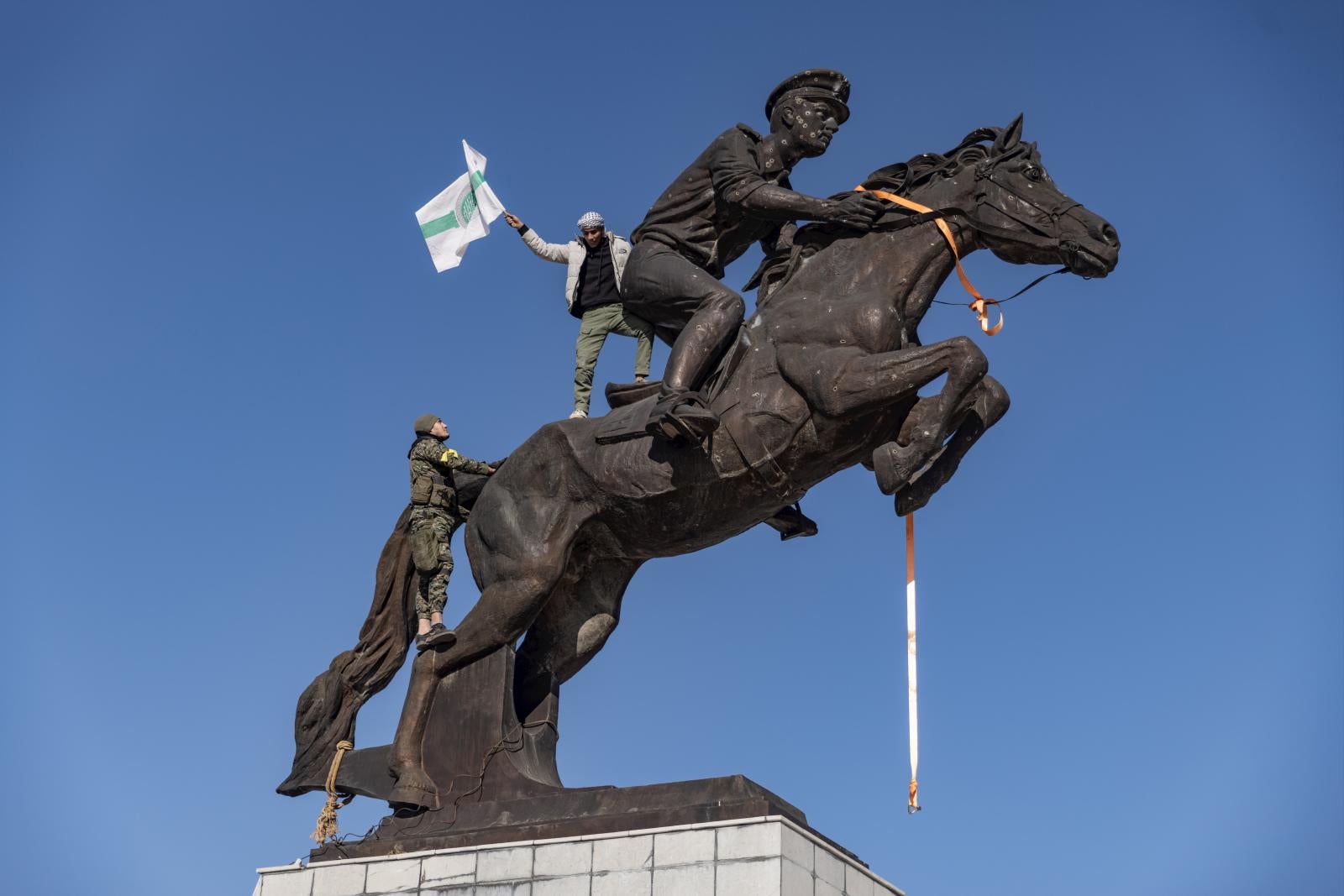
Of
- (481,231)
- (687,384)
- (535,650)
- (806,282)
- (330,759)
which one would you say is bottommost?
(330,759)

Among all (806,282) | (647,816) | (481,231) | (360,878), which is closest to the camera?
(647,816)

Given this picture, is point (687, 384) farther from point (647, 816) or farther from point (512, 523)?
point (647, 816)

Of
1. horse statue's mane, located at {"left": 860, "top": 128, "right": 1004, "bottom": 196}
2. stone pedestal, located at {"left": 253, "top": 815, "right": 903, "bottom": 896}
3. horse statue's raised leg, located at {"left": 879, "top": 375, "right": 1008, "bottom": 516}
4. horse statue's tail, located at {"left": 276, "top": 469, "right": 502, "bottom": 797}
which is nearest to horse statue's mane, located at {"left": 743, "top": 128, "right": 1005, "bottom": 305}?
horse statue's mane, located at {"left": 860, "top": 128, "right": 1004, "bottom": 196}

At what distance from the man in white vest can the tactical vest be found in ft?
3.43

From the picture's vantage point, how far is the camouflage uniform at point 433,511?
11414 millimetres

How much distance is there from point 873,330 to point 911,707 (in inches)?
94.5

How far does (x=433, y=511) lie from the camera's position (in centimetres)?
1155

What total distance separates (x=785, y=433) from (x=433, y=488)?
2.74m

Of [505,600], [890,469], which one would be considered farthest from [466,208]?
[890,469]

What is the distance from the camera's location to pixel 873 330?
1040cm

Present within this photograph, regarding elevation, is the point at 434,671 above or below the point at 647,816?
above

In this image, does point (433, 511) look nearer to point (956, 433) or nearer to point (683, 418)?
point (683, 418)

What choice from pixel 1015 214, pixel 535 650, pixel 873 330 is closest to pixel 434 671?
pixel 535 650

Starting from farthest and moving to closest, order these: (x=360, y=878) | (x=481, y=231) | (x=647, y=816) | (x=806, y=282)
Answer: (x=481, y=231) → (x=806, y=282) → (x=360, y=878) → (x=647, y=816)
